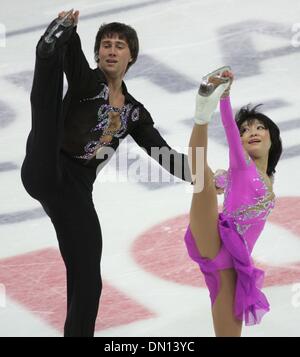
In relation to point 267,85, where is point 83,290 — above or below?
below

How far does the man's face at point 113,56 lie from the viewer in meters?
5.23

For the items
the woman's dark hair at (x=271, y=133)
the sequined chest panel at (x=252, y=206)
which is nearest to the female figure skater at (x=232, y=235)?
the sequined chest panel at (x=252, y=206)

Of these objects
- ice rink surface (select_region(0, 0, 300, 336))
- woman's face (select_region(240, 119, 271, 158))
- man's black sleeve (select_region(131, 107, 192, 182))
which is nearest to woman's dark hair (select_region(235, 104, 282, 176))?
woman's face (select_region(240, 119, 271, 158))

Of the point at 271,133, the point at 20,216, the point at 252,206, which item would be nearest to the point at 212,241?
the point at 252,206

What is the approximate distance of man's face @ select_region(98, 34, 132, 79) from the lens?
523 centimetres

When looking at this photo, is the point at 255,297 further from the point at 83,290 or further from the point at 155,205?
the point at 155,205

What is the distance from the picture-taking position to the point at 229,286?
5242 mm

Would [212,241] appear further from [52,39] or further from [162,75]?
[162,75]

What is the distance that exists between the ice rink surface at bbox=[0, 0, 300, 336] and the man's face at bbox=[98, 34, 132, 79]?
3.96 ft

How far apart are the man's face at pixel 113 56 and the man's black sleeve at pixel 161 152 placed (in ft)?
0.75

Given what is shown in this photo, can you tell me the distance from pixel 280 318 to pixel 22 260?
1383 mm

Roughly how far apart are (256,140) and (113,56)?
699mm

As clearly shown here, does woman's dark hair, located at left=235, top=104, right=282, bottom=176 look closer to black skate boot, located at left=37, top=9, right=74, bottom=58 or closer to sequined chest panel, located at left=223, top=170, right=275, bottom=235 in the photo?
sequined chest panel, located at left=223, top=170, right=275, bottom=235
